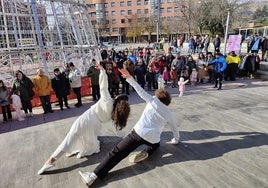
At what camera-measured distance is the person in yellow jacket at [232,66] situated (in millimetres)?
11695

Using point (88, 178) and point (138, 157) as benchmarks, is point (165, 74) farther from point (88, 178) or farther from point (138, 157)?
point (88, 178)

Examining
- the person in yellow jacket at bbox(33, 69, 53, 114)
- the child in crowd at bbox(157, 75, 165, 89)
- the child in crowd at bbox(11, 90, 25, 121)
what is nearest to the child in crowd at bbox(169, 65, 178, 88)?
the child in crowd at bbox(157, 75, 165, 89)

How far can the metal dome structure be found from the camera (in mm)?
11023

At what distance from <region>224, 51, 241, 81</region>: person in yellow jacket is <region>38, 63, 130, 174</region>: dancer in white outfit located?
900cm

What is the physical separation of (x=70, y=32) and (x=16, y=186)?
10.5 meters

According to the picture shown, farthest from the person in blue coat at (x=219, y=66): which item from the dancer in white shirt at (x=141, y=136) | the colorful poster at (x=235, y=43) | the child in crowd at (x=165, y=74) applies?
the dancer in white shirt at (x=141, y=136)

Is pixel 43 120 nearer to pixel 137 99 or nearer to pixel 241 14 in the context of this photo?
pixel 137 99

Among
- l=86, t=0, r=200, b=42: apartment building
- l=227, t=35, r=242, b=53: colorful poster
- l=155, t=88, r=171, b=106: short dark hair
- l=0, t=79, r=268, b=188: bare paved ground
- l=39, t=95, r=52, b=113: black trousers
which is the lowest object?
l=0, t=79, r=268, b=188: bare paved ground

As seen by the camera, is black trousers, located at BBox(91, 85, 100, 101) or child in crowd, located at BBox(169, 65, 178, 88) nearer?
black trousers, located at BBox(91, 85, 100, 101)

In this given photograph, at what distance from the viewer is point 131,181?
3883mm

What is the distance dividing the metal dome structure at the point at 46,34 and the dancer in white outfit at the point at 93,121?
271 inches

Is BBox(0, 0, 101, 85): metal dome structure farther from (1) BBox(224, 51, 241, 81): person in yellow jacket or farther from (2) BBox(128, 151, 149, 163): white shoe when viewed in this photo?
(2) BBox(128, 151, 149, 163): white shoe

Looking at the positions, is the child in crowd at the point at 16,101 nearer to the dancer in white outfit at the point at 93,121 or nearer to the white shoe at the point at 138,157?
the dancer in white outfit at the point at 93,121

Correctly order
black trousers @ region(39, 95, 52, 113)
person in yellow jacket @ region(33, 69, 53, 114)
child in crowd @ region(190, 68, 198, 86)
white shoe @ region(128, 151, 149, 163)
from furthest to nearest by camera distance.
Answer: child in crowd @ region(190, 68, 198, 86)
black trousers @ region(39, 95, 52, 113)
person in yellow jacket @ region(33, 69, 53, 114)
white shoe @ region(128, 151, 149, 163)
